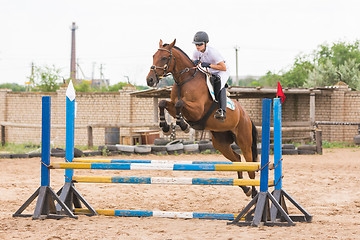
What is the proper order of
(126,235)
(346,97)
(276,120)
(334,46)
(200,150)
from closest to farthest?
(126,235), (276,120), (200,150), (346,97), (334,46)

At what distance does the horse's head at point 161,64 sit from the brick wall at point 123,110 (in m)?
13.3

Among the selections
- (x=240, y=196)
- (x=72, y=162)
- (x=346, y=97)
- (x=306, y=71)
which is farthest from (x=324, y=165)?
(x=306, y=71)

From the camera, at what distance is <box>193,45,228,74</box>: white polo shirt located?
5508 mm

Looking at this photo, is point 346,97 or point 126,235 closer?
point 126,235

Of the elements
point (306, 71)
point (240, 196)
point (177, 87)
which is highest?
point (306, 71)

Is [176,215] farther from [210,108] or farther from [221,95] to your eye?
[221,95]

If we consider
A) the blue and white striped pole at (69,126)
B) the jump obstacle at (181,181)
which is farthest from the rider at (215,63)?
the blue and white striped pole at (69,126)

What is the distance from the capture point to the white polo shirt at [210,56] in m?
5.51

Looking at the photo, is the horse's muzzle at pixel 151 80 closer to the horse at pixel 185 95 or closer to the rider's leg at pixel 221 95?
the horse at pixel 185 95

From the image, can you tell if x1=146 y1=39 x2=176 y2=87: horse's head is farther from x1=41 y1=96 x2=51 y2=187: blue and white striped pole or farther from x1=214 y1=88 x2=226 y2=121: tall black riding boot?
x1=41 y1=96 x2=51 y2=187: blue and white striped pole

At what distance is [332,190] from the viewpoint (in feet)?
22.6

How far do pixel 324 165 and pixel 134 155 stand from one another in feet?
16.2

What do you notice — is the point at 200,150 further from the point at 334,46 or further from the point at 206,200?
the point at 334,46

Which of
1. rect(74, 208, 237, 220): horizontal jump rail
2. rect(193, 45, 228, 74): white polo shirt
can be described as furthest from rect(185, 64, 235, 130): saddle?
rect(74, 208, 237, 220): horizontal jump rail
